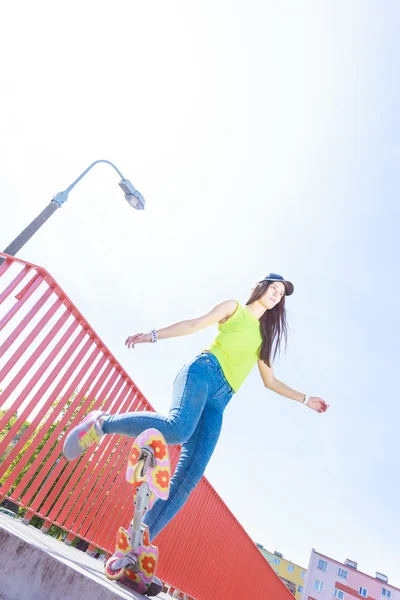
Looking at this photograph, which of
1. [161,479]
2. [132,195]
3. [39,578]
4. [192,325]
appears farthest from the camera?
[132,195]

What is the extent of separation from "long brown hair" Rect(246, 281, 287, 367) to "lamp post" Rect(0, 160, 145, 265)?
5341 millimetres

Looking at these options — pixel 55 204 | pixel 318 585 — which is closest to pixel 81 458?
pixel 55 204

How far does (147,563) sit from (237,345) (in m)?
1.35

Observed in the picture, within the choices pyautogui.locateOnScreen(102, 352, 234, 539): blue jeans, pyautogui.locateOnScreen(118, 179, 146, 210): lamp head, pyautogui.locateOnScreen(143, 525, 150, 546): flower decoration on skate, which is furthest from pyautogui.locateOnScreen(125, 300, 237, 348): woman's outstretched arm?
pyautogui.locateOnScreen(118, 179, 146, 210): lamp head

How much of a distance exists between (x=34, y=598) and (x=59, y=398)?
69.7 inches

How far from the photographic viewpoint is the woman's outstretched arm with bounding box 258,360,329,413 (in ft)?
9.67

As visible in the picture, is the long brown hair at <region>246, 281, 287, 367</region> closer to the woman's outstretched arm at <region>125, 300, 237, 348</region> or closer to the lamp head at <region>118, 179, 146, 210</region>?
the woman's outstretched arm at <region>125, 300, 237, 348</region>

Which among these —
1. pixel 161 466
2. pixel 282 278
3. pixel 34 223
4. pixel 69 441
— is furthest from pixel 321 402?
pixel 34 223

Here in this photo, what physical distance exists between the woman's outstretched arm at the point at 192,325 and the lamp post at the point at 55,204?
5418mm

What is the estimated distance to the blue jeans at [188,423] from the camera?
200 cm

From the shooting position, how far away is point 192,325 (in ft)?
8.05

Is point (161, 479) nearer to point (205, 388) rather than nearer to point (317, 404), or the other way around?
point (205, 388)

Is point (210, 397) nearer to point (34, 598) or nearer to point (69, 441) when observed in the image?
point (69, 441)

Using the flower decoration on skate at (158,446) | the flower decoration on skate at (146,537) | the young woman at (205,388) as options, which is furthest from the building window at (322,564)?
the flower decoration on skate at (158,446)
